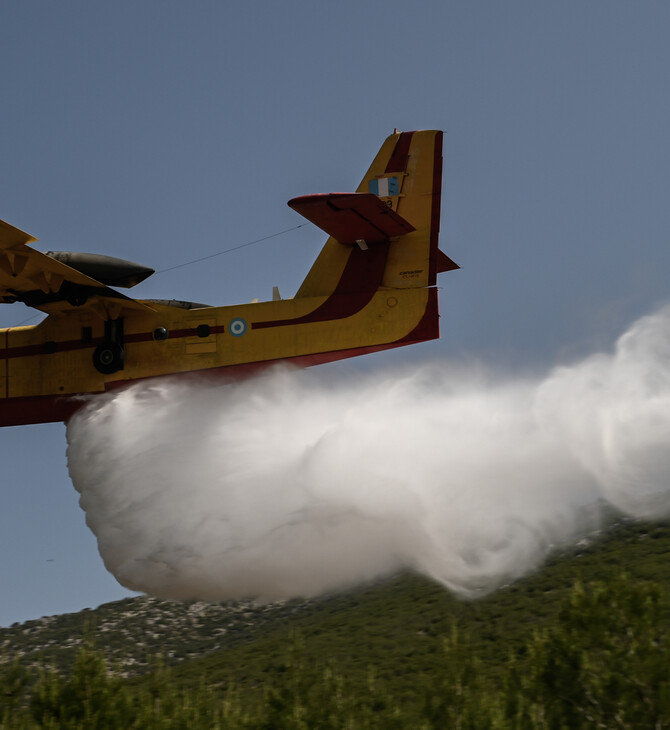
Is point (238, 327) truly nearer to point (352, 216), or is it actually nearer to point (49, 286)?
point (352, 216)

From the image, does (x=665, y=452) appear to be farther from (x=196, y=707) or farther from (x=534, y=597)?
(x=534, y=597)

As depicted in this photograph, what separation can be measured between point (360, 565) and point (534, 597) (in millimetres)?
35535

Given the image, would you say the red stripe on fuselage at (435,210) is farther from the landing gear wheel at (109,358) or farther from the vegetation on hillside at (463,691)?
the vegetation on hillside at (463,691)

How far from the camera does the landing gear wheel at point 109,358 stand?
59.4 feet

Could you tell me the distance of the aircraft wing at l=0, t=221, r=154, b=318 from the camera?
54.7 feet

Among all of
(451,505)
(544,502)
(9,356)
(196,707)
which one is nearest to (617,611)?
(544,502)

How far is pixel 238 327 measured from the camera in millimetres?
17734

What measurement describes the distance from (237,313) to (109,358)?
255 cm

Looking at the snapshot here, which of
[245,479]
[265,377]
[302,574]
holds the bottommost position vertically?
[302,574]

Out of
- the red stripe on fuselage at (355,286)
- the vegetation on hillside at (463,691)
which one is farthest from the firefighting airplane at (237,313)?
the vegetation on hillside at (463,691)

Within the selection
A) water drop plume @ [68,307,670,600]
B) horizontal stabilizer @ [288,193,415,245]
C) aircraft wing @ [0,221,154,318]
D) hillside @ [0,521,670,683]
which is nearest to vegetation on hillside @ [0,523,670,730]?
water drop plume @ [68,307,670,600]

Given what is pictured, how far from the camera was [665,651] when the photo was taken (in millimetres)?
20688

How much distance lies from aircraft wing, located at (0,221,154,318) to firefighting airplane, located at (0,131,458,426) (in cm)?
2

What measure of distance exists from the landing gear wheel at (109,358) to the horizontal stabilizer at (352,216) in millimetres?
4537
